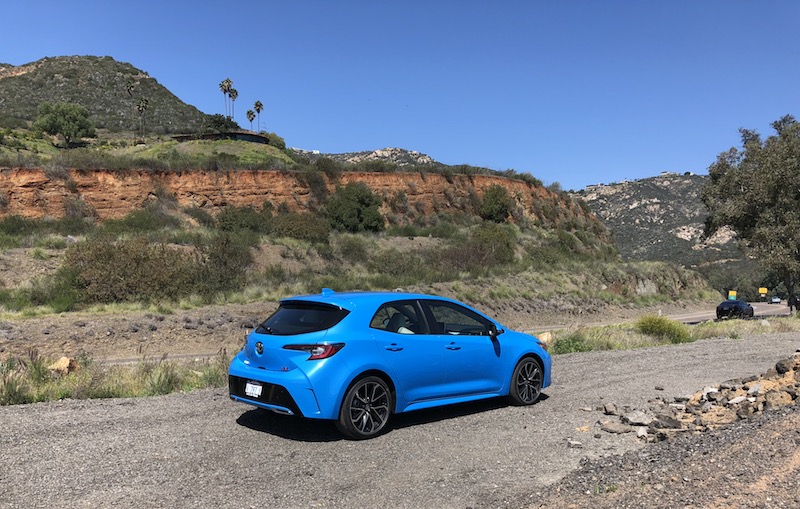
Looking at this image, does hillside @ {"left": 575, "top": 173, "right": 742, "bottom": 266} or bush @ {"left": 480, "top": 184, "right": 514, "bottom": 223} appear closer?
bush @ {"left": 480, "top": 184, "right": 514, "bottom": 223}

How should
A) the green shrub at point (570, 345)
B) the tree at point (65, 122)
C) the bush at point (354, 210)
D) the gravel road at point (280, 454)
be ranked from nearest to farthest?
the gravel road at point (280, 454) → the green shrub at point (570, 345) → the bush at point (354, 210) → the tree at point (65, 122)

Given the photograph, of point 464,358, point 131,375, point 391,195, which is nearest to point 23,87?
point 391,195

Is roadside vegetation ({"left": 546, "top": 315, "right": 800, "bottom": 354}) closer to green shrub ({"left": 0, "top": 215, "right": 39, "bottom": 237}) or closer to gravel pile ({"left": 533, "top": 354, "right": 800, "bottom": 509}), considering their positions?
gravel pile ({"left": 533, "top": 354, "right": 800, "bottom": 509})

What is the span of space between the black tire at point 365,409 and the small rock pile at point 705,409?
8.94ft

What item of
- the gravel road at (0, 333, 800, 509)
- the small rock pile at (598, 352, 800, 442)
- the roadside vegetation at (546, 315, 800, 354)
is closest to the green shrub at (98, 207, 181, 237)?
the roadside vegetation at (546, 315, 800, 354)

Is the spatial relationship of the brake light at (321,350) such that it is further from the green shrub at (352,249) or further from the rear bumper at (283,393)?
the green shrub at (352,249)

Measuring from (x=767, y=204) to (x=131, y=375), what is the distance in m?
30.2

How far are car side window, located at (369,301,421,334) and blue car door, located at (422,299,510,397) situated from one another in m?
0.23

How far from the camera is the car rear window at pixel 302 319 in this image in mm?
6884

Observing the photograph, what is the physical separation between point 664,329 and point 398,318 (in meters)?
14.7

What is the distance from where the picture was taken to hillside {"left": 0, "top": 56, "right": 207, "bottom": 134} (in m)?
79.2

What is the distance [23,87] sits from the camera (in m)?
85.2

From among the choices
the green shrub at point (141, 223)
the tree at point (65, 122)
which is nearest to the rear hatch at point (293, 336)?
the green shrub at point (141, 223)

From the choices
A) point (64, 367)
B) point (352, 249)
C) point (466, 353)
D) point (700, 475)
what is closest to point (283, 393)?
point (466, 353)
